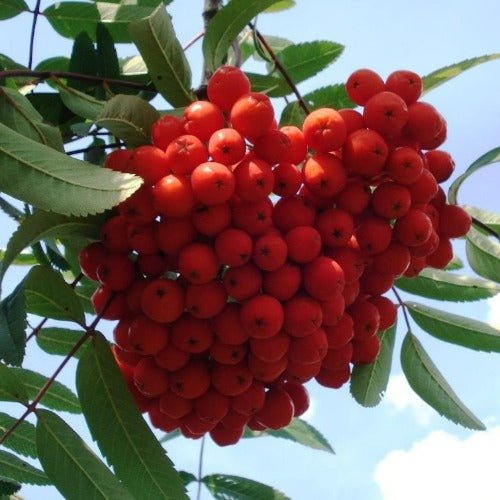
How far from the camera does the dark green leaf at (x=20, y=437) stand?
2.22 metres

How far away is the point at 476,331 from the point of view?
2559mm

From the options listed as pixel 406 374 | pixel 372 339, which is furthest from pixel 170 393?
pixel 406 374

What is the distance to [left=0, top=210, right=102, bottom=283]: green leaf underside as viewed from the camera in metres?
1.76

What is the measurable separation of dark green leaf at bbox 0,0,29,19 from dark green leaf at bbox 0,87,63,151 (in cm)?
74

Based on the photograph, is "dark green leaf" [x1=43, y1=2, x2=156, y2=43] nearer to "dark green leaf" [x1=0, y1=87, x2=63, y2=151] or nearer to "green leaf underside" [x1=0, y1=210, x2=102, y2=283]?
"dark green leaf" [x1=0, y1=87, x2=63, y2=151]

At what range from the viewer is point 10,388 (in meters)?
2.08

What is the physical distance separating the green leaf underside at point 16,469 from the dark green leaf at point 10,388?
144mm

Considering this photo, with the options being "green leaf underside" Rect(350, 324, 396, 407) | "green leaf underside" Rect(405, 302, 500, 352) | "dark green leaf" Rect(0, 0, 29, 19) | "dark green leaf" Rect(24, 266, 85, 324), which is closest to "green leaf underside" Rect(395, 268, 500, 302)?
"green leaf underside" Rect(405, 302, 500, 352)

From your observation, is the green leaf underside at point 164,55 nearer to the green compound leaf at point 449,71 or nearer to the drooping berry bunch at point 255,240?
the drooping berry bunch at point 255,240

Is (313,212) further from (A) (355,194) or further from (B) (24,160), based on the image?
(B) (24,160)

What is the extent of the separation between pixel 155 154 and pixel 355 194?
47 centimetres

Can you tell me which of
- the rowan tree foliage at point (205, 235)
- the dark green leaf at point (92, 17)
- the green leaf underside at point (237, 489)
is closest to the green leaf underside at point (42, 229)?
the rowan tree foliage at point (205, 235)

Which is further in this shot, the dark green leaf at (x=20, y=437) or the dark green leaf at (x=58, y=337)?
the dark green leaf at (x=58, y=337)

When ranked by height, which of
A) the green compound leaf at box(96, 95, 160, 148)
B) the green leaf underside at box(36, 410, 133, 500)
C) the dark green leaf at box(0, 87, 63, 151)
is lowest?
the green leaf underside at box(36, 410, 133, 500)
